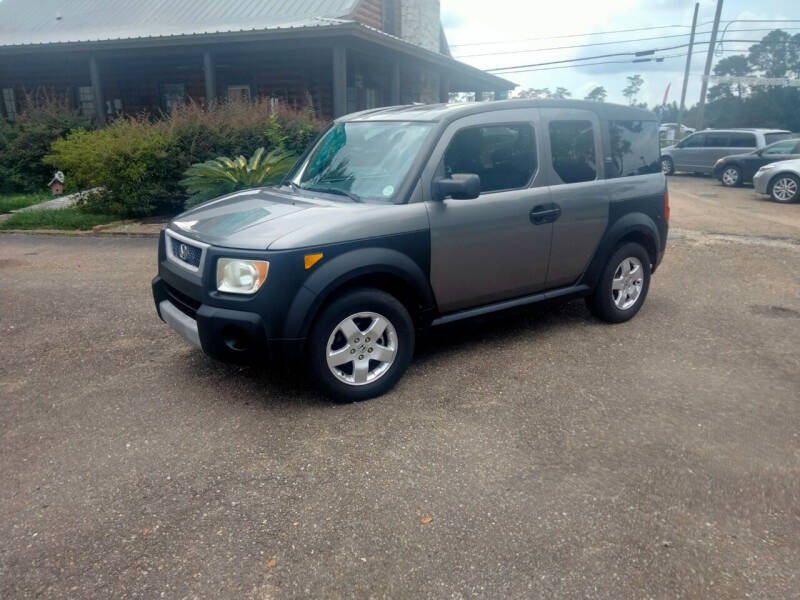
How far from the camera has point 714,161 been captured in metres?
21.0

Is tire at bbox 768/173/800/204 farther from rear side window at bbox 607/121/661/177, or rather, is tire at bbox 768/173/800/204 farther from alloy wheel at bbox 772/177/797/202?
rear side window at bbox 607/121/661/177

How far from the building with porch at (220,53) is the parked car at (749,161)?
29.3 feet

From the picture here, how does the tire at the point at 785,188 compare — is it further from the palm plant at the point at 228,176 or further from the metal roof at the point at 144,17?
the palm plant at the point at 228,176

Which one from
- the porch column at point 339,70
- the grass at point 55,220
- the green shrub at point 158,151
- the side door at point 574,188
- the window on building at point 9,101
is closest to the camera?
the side door at point 574,188

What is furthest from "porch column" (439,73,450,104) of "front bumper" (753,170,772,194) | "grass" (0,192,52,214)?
"grass" (0,192,52,214)

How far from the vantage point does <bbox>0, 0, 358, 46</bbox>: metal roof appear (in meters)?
18.1

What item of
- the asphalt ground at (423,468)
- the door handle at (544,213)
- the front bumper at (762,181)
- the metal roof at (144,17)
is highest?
the metal roof at (144,17)

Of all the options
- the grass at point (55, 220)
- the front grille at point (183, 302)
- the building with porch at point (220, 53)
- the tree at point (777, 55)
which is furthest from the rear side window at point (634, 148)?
the tree at point (777, 55)

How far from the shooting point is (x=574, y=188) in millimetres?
5055

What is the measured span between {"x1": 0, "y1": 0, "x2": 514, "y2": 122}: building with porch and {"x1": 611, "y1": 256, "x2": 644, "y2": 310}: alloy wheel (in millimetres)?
11384

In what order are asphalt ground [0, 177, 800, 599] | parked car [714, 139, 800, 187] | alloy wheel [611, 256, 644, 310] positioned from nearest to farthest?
1. asphalt ground [0, 177, 800, 599]
2. alloy wheel [611, 256, 644, 310]
3. parked car [714, 139, 800, 187]

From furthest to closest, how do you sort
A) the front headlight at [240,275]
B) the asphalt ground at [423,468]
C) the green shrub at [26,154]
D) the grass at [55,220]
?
the green shrub at [26,154] → the grass at [55,220] → the front headlight at [240,275] → the asphalt ground at [423,468]

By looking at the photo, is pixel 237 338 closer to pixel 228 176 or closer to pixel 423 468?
pixel 423 468

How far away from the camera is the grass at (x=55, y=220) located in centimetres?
1064
